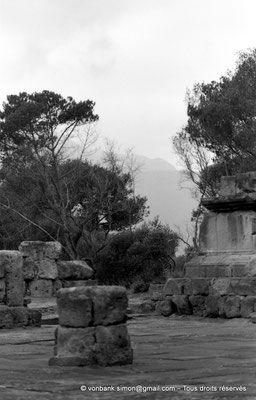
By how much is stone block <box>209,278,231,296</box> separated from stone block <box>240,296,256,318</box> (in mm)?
414

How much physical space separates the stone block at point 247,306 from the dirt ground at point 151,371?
1813 millimetres

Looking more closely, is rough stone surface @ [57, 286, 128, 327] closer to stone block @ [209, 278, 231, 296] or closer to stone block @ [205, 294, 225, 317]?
stone block @ [205, 294, 225, 317]

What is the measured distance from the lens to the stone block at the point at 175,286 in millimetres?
12141

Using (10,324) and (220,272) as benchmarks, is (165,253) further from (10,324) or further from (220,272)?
(10,324)

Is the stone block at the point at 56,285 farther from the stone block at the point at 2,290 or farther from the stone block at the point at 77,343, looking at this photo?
the stone block at the point at 77,343

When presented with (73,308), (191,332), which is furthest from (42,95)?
(73,308)

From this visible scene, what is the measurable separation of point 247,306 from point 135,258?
13602 mm

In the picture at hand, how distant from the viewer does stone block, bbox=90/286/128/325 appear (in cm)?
627

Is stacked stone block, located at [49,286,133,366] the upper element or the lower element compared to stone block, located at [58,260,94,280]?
lower

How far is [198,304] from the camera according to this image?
38.8 ft

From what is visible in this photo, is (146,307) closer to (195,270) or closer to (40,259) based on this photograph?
(195,270)

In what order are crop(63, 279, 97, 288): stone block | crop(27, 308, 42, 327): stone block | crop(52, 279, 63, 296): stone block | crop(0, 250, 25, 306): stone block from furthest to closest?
crop(52, 279, 63, 296): stone block
crop(63, 279, 97, 288): stone block
crop(0, 250, 25, 306): stone block
crop(27, 308, 42, 327): stone block

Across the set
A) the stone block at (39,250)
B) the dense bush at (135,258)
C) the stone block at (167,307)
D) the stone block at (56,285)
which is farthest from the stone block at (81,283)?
the dense bush at (135,258)

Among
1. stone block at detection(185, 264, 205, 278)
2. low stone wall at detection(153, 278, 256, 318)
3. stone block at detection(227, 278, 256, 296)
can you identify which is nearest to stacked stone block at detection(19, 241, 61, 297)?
low stone wall at detection(153, 278, 256, 318)
